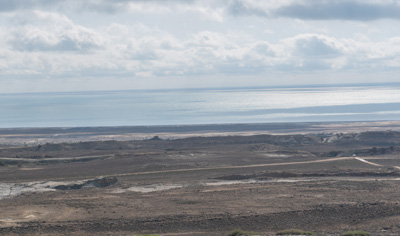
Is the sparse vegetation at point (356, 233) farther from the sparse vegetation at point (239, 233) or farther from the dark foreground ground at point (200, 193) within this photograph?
the sparse vegetation at point (239, 233)

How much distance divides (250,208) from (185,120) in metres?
123

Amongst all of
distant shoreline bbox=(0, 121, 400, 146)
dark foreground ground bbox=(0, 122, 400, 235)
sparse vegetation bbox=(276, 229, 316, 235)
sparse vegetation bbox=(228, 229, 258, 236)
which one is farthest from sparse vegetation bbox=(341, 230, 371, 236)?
distant shoreline bbox=(0, 121, 400, 146)

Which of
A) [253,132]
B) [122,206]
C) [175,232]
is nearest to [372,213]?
[175,232]

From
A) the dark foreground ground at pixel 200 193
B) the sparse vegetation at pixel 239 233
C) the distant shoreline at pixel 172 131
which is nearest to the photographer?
the sparse vegetation at pixel 239 233

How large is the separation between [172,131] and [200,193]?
8041cm

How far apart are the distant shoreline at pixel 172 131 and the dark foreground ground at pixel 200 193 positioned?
37.4 metres

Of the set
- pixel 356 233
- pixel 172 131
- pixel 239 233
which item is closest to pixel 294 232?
pixel 239 233

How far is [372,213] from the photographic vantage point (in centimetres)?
3144

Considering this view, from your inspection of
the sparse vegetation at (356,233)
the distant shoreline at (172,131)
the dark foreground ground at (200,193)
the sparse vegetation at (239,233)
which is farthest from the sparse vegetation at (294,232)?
the distant shoreline at (172,131)

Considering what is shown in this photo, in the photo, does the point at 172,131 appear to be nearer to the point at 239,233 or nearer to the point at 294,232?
the point at 239,233

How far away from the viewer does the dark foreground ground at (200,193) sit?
29.5 meters

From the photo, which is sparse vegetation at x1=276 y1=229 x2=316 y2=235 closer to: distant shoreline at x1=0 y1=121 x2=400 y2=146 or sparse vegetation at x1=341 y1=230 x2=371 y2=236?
sparse vegetation at x1=341 y1=230 x2=371 y2=236

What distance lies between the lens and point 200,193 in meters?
39.1

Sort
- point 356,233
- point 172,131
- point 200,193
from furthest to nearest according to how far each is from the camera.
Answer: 1. point 172,131
2. point 200,193
3. point 356,233
